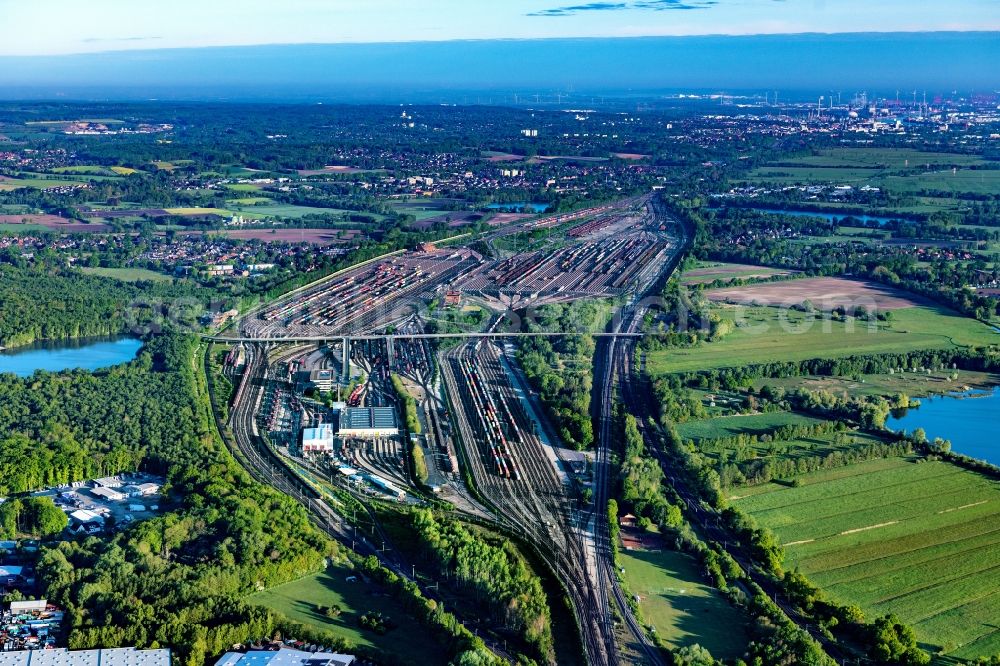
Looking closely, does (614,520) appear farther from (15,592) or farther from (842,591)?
(15,592)

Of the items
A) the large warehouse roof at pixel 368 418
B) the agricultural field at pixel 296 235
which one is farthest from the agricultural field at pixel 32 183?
the large warehouse roof at pixel 368 418

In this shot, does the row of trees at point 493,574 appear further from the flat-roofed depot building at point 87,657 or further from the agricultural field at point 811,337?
the agricultural field at point 811,337

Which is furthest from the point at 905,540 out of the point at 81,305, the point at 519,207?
the point at 519,207

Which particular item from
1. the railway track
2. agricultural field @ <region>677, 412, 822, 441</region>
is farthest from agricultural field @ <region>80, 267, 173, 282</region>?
agricultural field @ <region>677, 412, 822, 441</region>

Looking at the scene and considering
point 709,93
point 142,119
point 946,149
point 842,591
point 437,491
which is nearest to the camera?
point 842,591

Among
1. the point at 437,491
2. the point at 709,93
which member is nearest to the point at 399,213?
the point at 437,491
